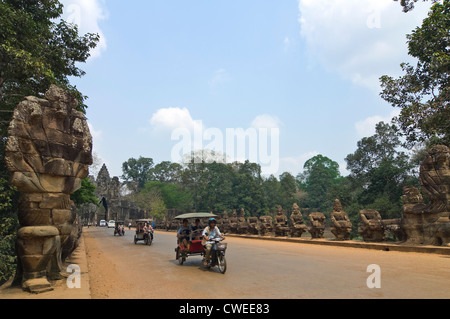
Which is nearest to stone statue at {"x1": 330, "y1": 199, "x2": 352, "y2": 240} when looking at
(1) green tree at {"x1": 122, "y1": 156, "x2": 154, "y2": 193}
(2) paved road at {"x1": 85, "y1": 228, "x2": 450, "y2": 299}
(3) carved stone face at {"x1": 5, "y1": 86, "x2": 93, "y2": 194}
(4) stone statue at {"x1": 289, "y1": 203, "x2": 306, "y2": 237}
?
(4) stone statue at {"x1": 289, "y1": 203, "x2": 306, "y2": 237}

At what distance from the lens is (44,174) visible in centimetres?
537

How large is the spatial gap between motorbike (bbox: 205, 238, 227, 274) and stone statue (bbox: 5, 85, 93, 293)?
319cm

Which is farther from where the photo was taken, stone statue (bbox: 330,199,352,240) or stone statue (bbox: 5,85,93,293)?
stone statue (bbox: 330,199,352,240)

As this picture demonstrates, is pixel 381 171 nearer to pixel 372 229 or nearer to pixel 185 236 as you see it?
pixel 372 229

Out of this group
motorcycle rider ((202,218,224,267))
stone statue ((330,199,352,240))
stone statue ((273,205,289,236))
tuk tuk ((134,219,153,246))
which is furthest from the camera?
stone statue ((273,205,289,236))

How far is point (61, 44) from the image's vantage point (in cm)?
1215

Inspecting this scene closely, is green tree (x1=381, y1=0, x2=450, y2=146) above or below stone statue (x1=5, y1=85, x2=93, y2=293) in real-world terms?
above

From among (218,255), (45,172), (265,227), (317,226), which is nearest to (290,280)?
(218,255)

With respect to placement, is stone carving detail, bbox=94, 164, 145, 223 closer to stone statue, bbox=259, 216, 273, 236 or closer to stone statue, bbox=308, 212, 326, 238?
stone statue, bbox=259, 216, 273, 236

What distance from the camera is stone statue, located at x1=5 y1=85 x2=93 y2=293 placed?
16.0ft

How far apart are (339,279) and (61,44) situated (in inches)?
517
